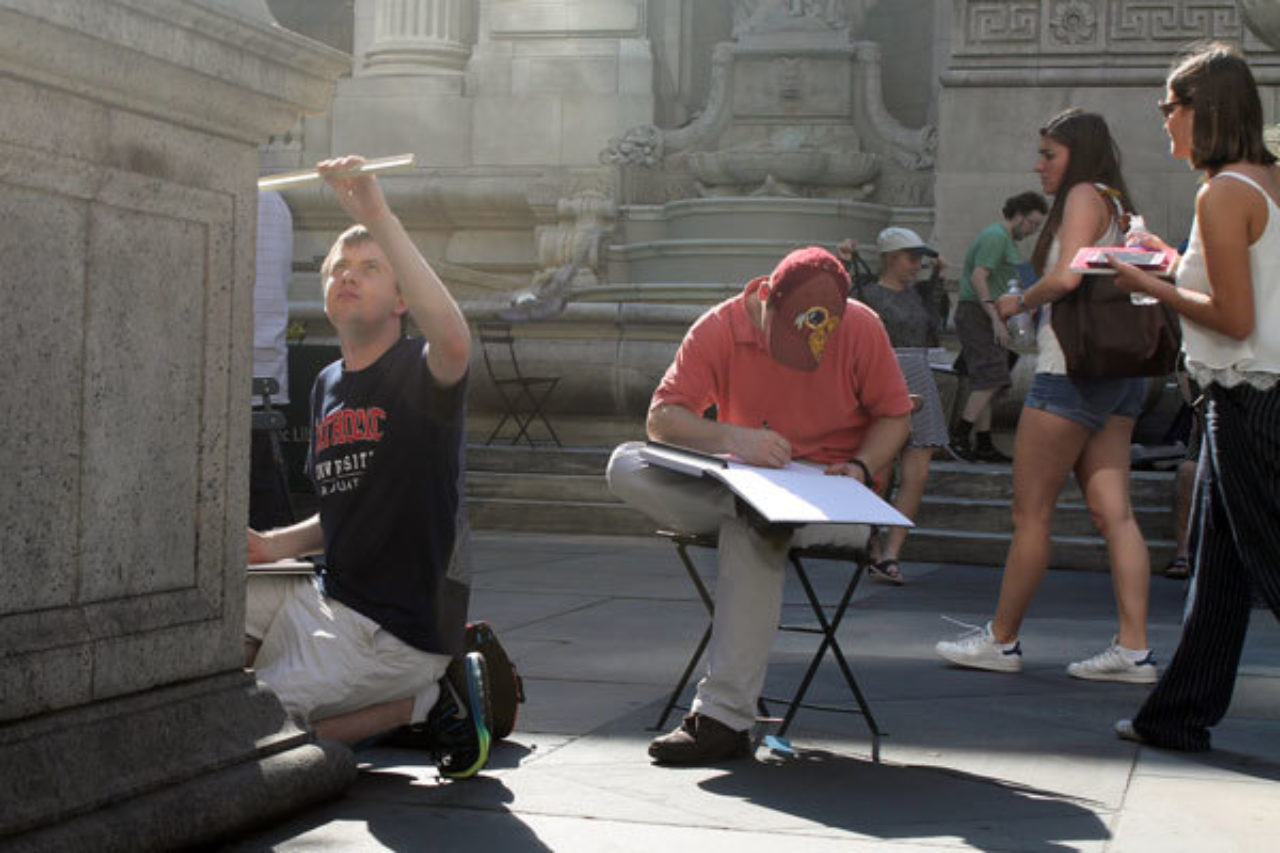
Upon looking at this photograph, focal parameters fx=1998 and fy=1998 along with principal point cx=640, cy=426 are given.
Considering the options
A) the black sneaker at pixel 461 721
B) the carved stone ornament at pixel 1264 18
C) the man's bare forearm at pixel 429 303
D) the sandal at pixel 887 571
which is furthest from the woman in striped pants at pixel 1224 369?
the carved stone ornament at pixel 1264 18

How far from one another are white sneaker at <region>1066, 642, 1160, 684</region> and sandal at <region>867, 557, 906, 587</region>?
302 cm

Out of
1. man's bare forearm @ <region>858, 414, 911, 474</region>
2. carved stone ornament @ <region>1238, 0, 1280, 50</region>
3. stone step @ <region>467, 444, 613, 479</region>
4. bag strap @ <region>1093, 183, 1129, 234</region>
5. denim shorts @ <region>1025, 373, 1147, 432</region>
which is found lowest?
stone step @ <region>467, 444, 613, 479</region>

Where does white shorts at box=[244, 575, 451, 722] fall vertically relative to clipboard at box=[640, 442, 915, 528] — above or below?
below

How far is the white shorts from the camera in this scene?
4559 millimetres

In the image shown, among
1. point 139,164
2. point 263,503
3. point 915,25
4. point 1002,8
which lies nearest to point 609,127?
point 915,25

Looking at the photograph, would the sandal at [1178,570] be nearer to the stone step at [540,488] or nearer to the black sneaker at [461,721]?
the stone step at [540,488]

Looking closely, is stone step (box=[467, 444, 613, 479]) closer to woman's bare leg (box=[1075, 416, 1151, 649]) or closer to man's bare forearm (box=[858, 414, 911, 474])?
woman's bare leg (box=[1075, 416, 1151, 649])

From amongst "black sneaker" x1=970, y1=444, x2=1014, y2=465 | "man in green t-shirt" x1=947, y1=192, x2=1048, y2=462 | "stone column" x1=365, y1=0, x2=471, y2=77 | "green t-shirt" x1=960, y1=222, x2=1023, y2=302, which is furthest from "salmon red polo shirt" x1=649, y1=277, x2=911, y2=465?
"stone column" x1=365, y1=0, x2=471, y2=77

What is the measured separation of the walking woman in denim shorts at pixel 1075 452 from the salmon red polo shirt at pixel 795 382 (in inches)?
42.5

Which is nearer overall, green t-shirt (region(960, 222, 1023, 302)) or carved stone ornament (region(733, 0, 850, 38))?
green t-shirt (region(960, 222, 1023, 302))

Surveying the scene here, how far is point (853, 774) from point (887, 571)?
4.62 m

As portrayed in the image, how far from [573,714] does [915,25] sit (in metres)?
16.0

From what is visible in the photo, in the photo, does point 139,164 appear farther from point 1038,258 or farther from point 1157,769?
point 1038,258

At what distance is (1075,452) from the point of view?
615 cm
